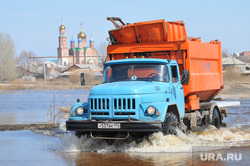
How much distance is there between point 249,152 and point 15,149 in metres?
5.83

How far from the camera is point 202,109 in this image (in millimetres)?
14203

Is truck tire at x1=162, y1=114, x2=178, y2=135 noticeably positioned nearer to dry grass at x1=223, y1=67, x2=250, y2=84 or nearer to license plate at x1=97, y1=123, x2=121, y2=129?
license plate at x1=97, y1=123, x2=121, y2=129

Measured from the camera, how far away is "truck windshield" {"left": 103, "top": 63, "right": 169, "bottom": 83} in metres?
10.8

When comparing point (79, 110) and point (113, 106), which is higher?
point (113, 106)

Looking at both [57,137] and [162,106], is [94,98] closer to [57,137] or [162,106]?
[162,106]

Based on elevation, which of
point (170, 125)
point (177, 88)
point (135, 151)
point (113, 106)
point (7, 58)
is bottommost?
point (135, 151)

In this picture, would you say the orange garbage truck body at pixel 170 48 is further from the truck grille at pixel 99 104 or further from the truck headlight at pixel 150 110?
the truck grille at pixel 99 104

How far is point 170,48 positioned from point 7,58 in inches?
3709

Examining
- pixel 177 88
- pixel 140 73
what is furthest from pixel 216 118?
pixel 140 73

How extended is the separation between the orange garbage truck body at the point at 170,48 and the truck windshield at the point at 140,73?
152cm

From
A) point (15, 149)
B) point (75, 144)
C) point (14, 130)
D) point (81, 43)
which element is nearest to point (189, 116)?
point (75, 144)

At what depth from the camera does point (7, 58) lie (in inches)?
4018

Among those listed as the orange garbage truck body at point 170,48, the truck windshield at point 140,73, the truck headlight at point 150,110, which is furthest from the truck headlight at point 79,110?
the orange garbage truck body at point 170,48

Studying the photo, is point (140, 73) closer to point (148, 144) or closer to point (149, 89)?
point (149, 89)
